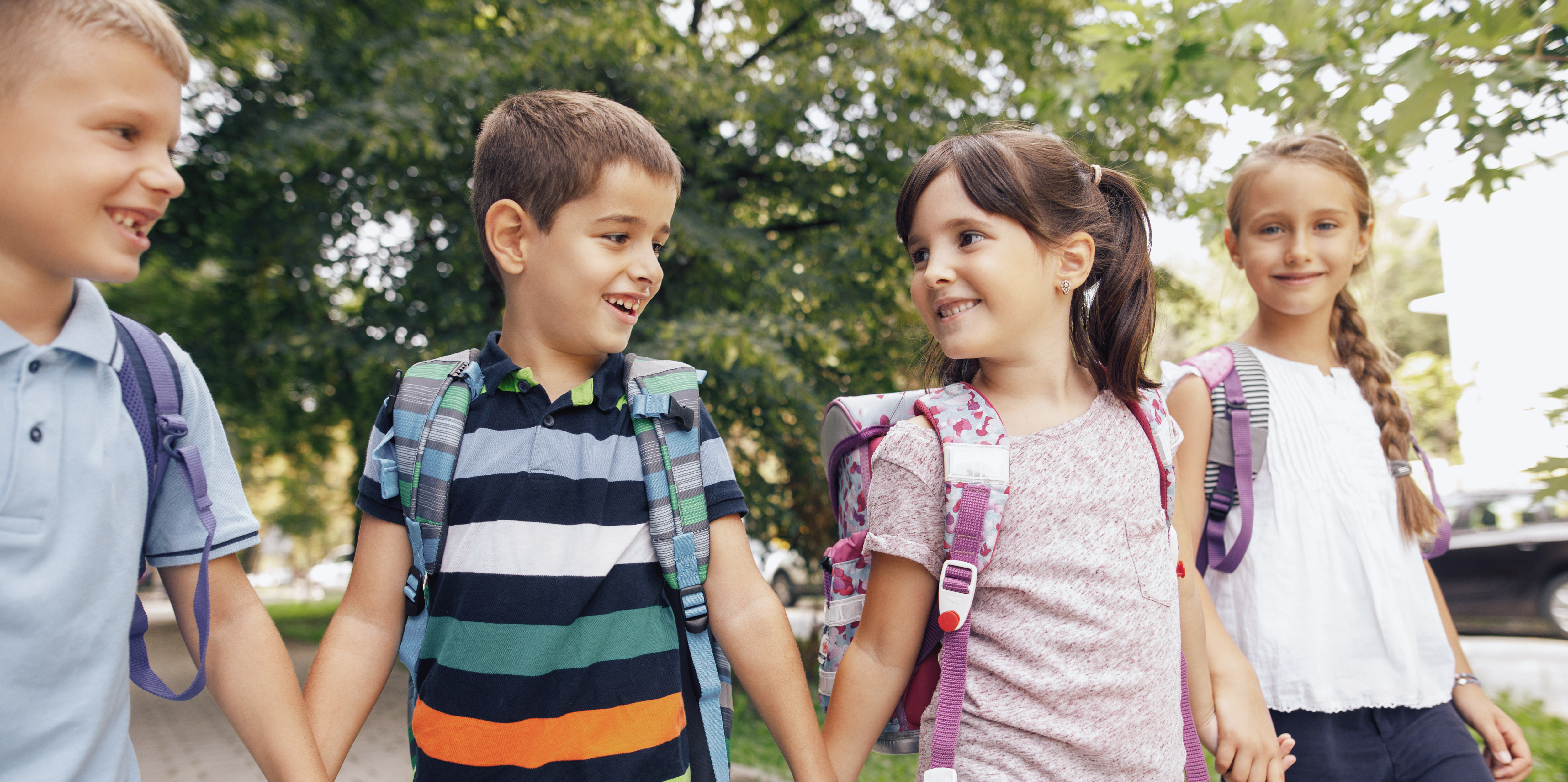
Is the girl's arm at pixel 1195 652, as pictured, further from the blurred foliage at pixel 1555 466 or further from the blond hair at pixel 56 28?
the blond hair at pixel 56 28

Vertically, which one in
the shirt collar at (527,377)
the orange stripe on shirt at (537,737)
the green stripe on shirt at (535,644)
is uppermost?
the shirt collar at (527,377)

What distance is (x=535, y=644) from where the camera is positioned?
1502 millimetres

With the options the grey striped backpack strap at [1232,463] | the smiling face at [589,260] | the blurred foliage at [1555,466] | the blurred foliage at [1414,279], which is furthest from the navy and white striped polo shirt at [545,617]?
the blurred foliage at [1414,279]

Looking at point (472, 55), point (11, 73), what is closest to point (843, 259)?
point (472, 55)

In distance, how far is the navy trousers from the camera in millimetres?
1993

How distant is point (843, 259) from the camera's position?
6.53 m

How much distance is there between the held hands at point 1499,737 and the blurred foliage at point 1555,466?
717 millimetres

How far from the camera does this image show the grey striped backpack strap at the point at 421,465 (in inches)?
60.0

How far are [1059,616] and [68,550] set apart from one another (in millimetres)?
1469

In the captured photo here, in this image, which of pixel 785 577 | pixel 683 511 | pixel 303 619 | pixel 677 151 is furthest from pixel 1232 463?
pixel 303 619

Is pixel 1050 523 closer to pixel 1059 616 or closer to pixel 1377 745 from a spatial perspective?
pixel 1059 616

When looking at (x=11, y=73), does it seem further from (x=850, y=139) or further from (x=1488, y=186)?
(x=850, y=139)

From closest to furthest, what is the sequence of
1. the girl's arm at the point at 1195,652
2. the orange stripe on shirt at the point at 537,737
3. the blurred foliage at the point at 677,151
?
the orange stripe on shirt at the point at 537,737 → the girl's arm at the point at 1195,652 → the blurred foliage at the point at 677,151

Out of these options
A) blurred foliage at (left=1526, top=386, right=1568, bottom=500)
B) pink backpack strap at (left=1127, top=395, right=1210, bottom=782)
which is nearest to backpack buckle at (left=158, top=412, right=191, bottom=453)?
pink backpack strap at (left=1127, top=395, right=1210, bottom=782)
